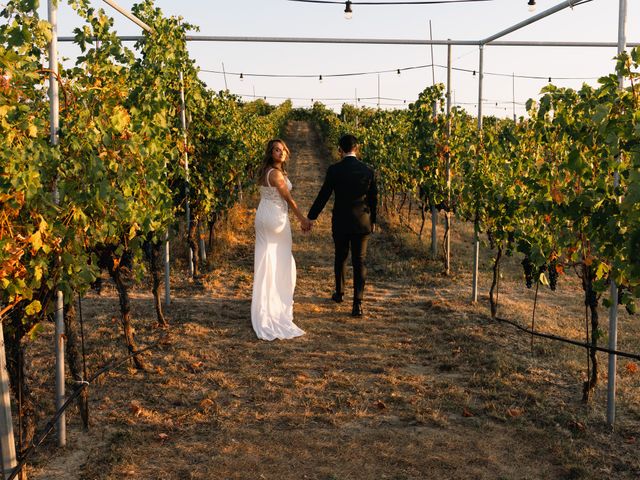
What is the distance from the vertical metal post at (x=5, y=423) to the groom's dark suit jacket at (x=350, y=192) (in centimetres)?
381

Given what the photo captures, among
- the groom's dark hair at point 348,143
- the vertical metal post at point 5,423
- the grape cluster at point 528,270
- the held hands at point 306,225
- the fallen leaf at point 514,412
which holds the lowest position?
the fallen leaf at point 514,412

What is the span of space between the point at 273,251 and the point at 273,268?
0.58ft

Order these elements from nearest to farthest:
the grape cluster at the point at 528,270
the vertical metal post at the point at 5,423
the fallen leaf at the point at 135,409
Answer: the vertical metal post at the point at 5,423 → the fallen leaf at the point at 135,409 → the grape cluster at the point at 528,270

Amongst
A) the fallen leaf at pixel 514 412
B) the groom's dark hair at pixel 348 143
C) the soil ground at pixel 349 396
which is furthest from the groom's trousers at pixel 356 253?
the fallen leaf at pixel 514 412

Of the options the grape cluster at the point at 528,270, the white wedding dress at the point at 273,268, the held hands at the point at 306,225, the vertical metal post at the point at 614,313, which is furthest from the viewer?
the held hands at the point at 306,225

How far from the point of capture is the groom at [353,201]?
6.14m

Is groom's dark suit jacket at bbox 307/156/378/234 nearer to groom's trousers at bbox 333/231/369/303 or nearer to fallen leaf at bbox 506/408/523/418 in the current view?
groom's trousers at bbox 333/231/369/303

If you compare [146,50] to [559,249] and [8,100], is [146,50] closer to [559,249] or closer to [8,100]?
[8,100]

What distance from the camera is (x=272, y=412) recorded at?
3988mm

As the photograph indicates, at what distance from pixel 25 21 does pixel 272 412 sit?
9.40 feet

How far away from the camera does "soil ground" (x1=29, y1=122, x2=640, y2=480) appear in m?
3.35

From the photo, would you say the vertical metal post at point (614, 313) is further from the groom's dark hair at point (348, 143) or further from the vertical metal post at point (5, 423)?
the vertical metal post at point (5, 423)

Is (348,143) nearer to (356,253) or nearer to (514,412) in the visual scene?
(356,253)

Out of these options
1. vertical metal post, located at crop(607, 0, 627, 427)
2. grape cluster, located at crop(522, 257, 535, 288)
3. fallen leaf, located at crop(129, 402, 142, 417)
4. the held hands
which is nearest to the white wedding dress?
the held hands
